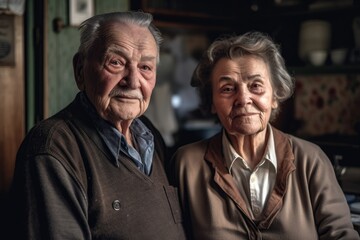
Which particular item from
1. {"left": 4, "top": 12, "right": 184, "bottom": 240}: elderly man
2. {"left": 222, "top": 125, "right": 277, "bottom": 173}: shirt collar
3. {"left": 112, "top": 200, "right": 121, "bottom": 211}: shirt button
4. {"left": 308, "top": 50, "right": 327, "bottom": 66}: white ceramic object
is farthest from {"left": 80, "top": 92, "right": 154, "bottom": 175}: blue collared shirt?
{"left": 308, "top": 50, "right": 327, "bottom": 66}: white ceramic object

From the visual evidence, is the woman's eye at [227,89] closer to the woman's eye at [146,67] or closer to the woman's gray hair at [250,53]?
the woman's gray hair at [250,53]

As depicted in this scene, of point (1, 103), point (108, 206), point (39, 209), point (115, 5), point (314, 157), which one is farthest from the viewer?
point (115, 5)

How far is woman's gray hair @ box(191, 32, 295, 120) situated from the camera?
68.9 inches

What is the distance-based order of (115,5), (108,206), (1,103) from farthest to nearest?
(115,5), (1,103), (108,206)

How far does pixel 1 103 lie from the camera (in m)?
2.61

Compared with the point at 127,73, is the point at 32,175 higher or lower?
lower

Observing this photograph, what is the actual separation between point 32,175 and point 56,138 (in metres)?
0.13

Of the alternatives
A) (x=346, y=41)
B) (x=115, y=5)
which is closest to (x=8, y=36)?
(x=115, y=5)

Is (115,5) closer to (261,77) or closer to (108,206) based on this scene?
(261,77)

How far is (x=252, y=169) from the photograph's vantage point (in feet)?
5.75

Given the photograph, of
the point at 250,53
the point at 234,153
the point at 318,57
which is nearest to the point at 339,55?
the point at 318,57

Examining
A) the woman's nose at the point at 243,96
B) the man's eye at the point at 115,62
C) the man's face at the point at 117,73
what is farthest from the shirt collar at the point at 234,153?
the man's eye at the point at 115,62

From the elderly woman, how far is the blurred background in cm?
62

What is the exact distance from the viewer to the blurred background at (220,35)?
2.63 m
